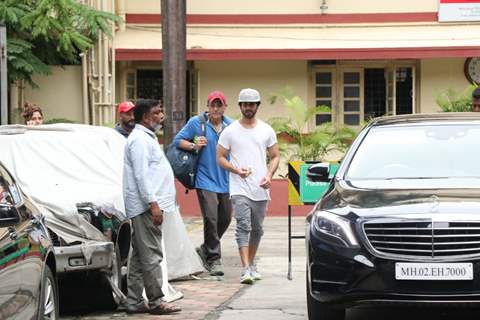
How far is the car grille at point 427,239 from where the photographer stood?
7.15 metres

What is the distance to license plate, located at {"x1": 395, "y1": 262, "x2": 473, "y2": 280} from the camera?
23.2 feet

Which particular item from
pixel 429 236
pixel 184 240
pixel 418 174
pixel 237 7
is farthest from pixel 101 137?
pixel 237 7

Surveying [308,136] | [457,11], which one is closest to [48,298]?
[308,136]

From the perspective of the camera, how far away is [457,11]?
22672mm

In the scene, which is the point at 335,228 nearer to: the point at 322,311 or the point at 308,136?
the point at 322,311

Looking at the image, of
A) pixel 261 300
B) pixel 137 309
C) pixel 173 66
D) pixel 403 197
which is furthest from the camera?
pixel 173 66

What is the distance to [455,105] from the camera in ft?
66.5

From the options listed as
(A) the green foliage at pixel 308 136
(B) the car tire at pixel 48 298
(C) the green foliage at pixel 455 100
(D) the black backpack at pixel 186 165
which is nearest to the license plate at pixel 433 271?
(B) the car tire at pixel 48 298

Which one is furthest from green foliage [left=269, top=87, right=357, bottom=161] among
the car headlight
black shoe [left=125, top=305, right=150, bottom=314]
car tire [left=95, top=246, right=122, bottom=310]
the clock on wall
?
the car headlight

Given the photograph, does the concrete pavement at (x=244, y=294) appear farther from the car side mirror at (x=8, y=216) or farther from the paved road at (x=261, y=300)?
the car side mirror at (x=8, y=216)

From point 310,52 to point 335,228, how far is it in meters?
14.7

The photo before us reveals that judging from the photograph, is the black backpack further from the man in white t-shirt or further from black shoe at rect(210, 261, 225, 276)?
black shoe at rect(210, 261, 225, 276)

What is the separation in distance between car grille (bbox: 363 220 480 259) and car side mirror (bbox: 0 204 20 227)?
96.5 inches

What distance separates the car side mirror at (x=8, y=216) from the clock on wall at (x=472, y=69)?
17710 mm
